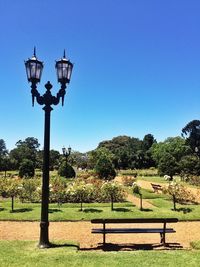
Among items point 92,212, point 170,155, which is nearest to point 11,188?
point 92,212

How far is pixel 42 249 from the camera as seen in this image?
8.52 m

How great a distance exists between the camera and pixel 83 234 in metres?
11.8

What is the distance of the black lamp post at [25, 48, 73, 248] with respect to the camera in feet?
27.9

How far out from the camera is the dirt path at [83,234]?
10.8 m

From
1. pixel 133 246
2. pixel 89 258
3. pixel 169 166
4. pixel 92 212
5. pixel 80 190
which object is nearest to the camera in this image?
pixel 89 258

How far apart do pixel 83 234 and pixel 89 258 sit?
4.17 meters

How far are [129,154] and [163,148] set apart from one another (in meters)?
12.4

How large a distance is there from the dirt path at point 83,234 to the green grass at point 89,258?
1838mm

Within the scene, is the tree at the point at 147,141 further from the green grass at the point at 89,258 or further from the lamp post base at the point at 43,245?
the green grass at the point at 89,258

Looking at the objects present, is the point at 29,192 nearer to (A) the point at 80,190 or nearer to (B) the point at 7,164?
(A) the point at 80,190

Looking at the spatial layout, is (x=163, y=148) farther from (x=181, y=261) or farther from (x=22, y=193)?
(x=181, y=261)

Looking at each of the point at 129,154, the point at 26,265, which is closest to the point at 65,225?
the point at 26,265

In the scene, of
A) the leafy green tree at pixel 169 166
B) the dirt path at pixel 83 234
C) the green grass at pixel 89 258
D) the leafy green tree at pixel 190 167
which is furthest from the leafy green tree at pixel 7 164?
the green grass at pixel 89 258

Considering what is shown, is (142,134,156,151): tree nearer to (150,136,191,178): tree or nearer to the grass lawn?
(150,136,191,178): tree
